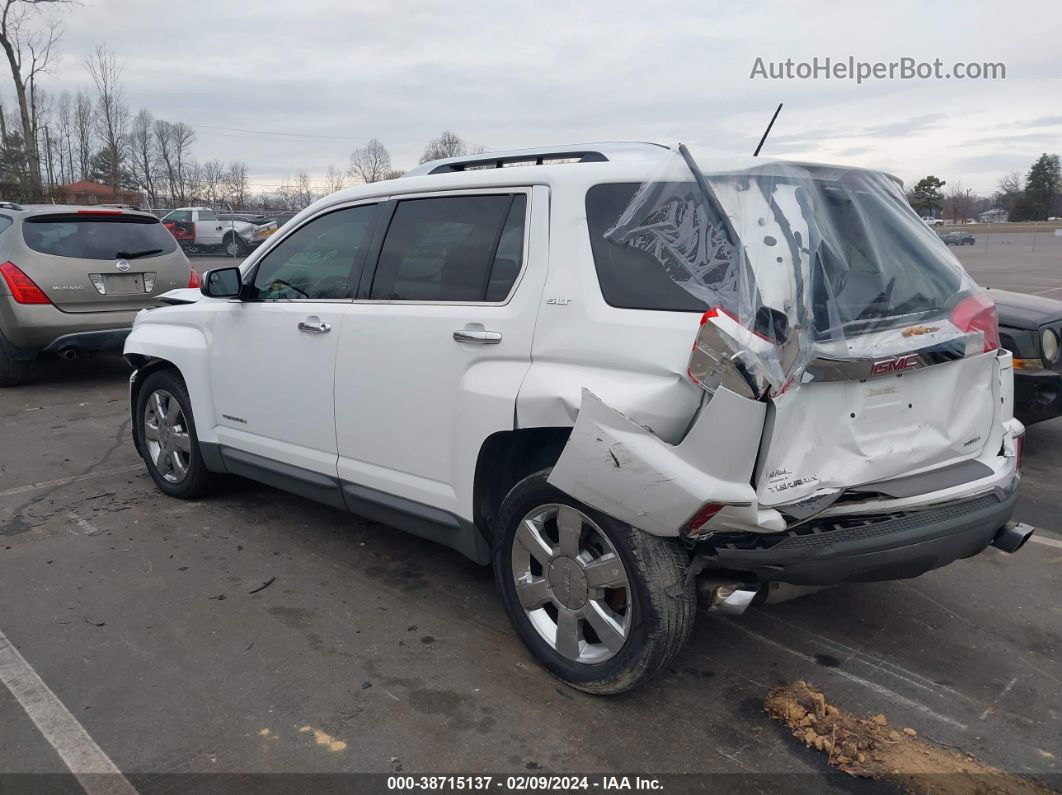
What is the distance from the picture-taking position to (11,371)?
844 cm

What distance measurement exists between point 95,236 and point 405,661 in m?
7.01

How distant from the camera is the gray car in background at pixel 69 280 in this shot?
8023 mm

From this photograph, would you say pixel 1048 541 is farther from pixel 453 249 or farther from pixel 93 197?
pixel 93 197

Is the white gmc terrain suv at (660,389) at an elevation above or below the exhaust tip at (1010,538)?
above

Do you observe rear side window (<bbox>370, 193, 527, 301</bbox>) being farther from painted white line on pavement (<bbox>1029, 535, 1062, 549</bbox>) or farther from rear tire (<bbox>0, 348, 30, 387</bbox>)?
rear tire (<bbox>0, 348, 30, 387</bbox>)

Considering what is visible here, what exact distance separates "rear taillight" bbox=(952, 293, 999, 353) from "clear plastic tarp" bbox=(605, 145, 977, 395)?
49mm

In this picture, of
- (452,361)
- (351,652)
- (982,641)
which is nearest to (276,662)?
(351,652)

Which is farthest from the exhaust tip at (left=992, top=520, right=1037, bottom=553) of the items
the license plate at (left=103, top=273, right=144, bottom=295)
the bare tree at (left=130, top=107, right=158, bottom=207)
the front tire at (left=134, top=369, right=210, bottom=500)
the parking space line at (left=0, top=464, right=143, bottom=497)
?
the bare tree at (left=130, top=107, right=158, bottom=207)

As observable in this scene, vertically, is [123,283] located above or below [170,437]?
above

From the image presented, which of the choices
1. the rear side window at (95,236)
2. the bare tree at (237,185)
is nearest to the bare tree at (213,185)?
the bare tree at (237,185)

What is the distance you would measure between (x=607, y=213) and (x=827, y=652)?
1996 mm

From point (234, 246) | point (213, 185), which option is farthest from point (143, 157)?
point (234, 246)

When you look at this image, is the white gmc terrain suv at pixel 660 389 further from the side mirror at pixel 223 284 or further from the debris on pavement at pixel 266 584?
the side mirror at pixel 223 284

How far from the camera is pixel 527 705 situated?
303 centimetres
